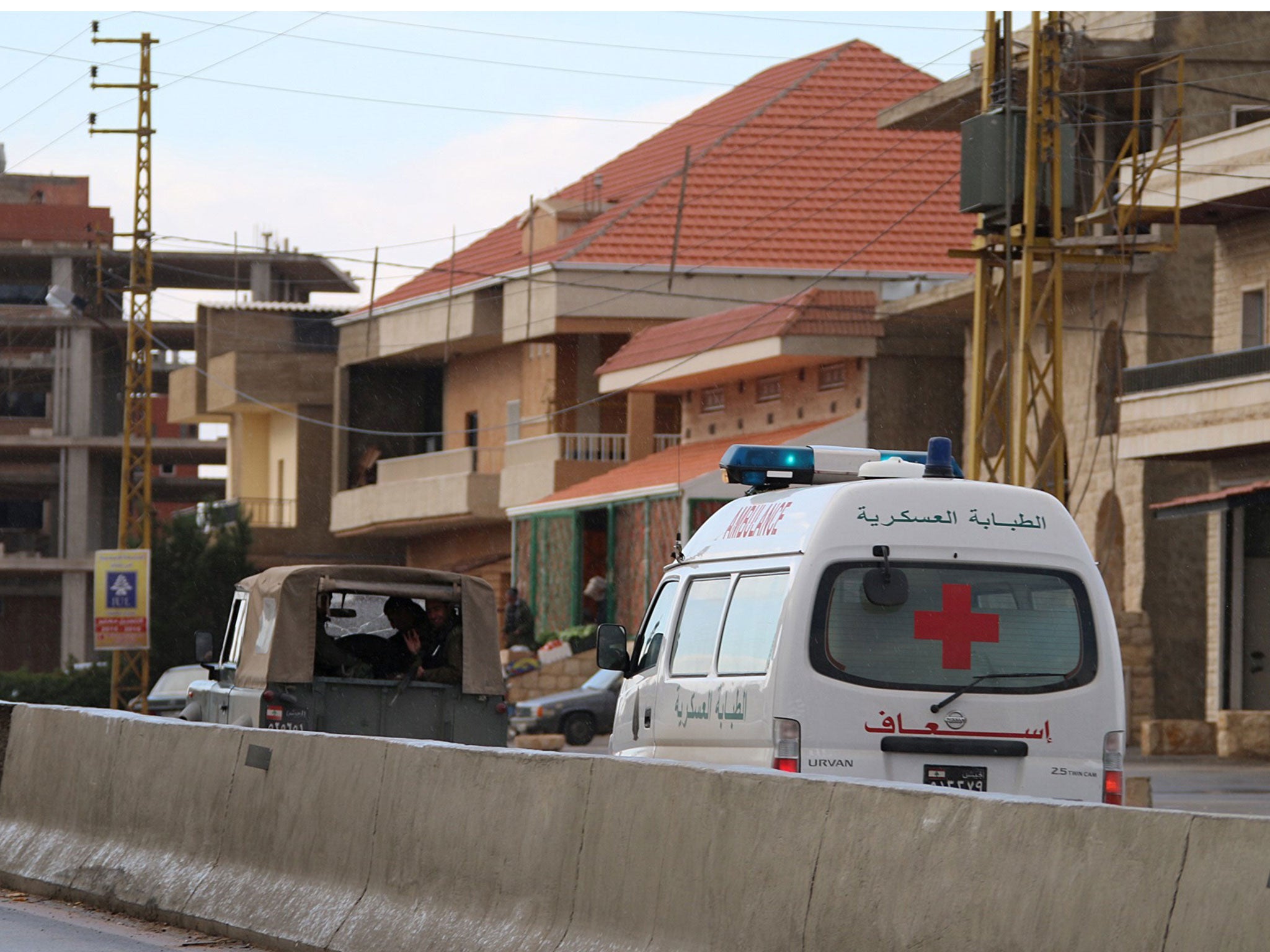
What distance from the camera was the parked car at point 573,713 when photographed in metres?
35.9

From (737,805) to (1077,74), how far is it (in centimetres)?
2955

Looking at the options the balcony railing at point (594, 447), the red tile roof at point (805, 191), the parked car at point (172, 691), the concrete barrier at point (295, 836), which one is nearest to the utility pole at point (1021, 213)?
the parked car at point (172, 691)

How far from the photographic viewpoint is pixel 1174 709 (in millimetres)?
34781

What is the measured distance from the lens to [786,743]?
428 inches

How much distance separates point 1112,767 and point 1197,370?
20902mm

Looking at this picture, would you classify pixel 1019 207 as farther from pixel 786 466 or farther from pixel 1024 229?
pixel 786 466

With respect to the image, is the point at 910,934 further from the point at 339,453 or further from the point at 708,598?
the point at 339,453

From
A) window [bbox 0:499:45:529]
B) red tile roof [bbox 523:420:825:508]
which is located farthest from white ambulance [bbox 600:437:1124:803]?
window [bbox 0:499:45:529]

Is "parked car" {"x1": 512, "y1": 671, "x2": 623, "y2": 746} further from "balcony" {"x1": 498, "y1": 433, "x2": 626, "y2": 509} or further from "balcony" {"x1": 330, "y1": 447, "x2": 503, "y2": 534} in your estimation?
"balcony" {"x1": 330, "y1": 447, "x2": 503, "y2": 534}

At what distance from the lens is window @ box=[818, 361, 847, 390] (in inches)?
1619

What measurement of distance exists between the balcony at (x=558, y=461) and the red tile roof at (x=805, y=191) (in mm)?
3852

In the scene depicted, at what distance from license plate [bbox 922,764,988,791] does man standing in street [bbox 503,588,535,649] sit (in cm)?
3411

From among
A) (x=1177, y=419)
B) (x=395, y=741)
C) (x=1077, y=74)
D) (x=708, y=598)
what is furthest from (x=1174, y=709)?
(x=395, y=741)

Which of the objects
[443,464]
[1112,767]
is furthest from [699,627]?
[443,464]
